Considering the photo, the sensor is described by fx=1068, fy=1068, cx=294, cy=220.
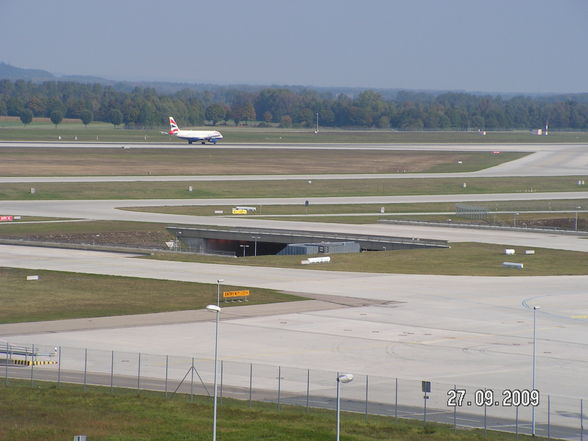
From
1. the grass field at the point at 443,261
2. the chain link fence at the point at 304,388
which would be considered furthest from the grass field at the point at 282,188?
the chain link fence at the point at 304,388

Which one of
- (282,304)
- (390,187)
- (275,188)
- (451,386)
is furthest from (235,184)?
(451,386)

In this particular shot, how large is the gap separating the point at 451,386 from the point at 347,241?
56.2 metres

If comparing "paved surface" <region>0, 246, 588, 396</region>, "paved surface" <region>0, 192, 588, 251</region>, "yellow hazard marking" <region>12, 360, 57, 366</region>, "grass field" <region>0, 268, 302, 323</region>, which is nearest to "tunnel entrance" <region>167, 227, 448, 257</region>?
"paved surface" <region>0, 192, 588, 251</region>

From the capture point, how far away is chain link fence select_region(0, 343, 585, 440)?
155 ft

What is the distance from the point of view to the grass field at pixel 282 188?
149m

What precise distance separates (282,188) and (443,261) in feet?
224

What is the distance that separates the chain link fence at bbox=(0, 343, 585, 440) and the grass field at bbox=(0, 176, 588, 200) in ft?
300

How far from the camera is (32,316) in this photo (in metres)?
68.1

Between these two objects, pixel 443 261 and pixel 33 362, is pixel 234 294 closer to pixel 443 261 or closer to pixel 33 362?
pixel 33 362

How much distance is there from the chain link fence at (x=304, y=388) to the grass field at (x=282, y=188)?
9132 cm

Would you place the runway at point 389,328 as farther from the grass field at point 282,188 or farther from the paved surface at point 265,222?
the grass field at point 282,188

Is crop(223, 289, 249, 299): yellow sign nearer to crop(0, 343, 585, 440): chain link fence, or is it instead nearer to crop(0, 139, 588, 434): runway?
crop(0, 139, 588, 434): runway

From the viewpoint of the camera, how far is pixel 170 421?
4569 centimetres

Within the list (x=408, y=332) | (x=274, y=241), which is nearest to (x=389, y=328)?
(x=408, y=332)
